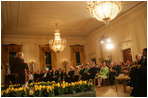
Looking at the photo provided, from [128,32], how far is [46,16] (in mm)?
5353

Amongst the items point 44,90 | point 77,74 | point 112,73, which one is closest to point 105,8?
point 44,90

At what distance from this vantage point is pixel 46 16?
950cm

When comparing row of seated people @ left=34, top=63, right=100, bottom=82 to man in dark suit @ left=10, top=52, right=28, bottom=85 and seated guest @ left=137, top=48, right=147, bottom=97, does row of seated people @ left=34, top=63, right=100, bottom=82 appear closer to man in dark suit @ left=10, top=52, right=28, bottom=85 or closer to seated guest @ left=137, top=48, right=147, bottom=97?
seated guest @ left=137, top=48, right=147, bottom=97

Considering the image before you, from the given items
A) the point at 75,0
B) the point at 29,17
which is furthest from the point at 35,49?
the point at 75,0

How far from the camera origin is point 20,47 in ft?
43.9

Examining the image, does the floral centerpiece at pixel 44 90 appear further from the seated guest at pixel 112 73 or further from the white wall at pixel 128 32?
the white wall at pixel 128 32

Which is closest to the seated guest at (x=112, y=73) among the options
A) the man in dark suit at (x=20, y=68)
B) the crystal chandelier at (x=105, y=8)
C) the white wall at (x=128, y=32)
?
the white wall at (x=128, y=32)

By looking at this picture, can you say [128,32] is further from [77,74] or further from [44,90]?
[44,90]

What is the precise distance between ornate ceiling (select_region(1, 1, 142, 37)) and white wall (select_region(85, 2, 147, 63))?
1.67 feet

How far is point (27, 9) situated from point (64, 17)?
98.0 inches

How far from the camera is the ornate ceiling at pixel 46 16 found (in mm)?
7836

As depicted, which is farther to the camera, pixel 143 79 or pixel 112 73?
pixel 112 73

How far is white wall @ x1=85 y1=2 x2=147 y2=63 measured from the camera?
8.51m

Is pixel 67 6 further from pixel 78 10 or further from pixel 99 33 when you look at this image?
pixel 99 33
